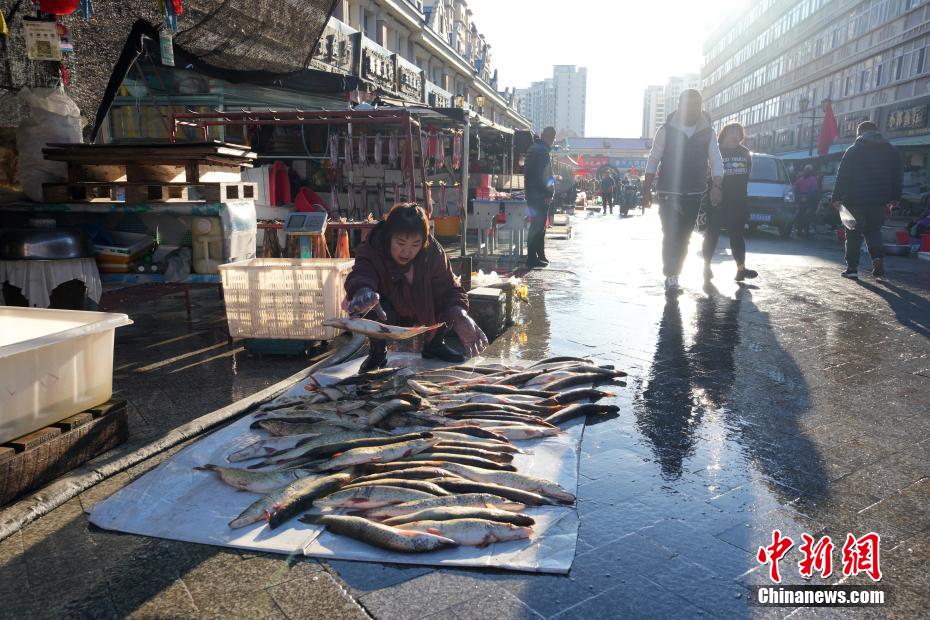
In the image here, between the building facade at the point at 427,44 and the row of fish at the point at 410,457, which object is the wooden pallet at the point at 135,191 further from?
the building facade at the point at 427,44

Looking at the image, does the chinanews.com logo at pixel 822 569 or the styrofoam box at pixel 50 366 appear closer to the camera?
the chinanews.com logo at pixel 822 569

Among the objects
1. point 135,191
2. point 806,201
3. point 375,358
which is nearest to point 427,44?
point 806,201

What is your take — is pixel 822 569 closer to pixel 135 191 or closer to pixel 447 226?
pixel 135 191

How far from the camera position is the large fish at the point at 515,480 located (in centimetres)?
312

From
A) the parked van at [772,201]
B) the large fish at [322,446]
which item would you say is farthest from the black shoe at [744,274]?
the parked van at [772,201]

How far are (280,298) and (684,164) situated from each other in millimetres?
6165

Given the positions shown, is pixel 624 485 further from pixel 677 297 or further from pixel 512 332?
pixel 677 297

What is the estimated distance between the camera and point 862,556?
2703 mm

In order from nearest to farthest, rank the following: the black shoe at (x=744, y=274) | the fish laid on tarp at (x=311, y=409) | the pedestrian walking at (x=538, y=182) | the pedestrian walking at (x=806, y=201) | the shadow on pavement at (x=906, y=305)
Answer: the fish laid on tarp at (x=311, y=409) → the shadow on pavement at (x=906, y=305) → the black shoe at (x=744, y=274) → the pedestrian walking at (x=538, y=182) → the pedestrian walking at (x=806, y=201)

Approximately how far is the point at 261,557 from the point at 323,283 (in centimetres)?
327

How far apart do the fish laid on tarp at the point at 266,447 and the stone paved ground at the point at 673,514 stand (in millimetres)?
542

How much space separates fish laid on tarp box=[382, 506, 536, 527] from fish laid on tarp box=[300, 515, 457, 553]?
0.09 metres

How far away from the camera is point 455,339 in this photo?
21.8ft

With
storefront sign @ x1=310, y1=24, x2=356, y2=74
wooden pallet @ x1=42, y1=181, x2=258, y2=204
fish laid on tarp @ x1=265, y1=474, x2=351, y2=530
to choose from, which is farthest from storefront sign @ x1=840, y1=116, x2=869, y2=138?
fish laid on tarp @ x1=265, y1=474, x2=351, y2=530
